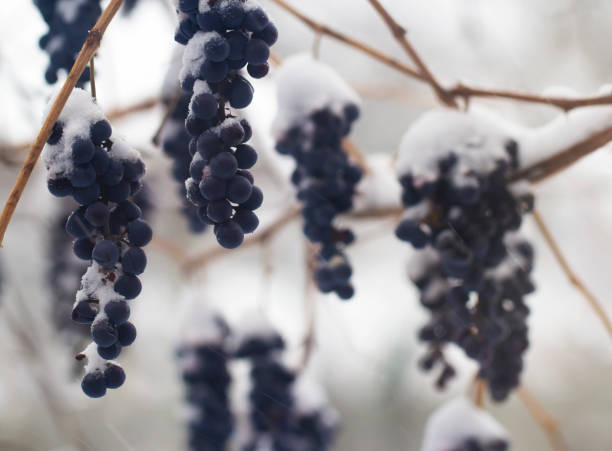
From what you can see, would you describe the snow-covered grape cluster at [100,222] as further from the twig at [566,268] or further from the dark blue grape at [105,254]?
the twig at [566,268]

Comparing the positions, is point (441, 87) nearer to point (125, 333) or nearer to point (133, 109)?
point (125, 333)

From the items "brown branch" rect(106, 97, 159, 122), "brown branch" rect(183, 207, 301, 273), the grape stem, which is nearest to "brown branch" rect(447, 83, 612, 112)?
the grape stem

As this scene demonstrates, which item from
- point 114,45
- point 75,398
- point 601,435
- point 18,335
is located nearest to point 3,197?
point 75,398

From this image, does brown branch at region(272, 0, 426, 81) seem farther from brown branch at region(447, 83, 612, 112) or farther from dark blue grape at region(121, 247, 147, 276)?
dark blue grape at region(121, 247, 147, 276)

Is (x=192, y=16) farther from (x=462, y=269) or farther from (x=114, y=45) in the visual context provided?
(x=114, y=45)

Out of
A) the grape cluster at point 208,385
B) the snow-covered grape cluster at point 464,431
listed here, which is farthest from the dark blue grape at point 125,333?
the grape cluster at point 208,385
